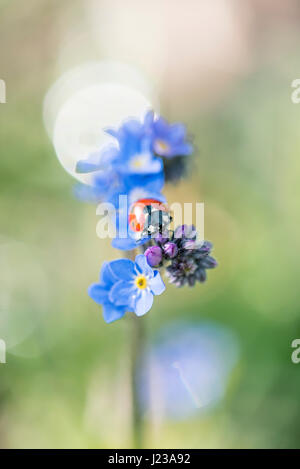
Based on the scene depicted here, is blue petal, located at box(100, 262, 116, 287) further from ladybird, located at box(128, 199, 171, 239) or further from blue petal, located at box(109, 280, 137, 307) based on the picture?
ladybird, located at box(128, 199, 171, 239)

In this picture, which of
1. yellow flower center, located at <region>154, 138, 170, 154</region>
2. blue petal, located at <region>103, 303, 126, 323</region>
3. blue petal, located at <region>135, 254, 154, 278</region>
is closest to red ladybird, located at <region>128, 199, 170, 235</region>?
blue petal, located at <region>135, 254, 154, 278</region>

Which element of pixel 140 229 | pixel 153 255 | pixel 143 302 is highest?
pixel 140 229

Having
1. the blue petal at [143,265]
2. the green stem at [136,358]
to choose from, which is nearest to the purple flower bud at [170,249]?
the blue petal at [143,265]

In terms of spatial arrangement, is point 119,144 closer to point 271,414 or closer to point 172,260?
point 172,260

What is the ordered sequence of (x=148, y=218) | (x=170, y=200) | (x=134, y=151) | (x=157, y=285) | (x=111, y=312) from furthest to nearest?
(x=170, y=200), (x=134, y=151), (x=148, y=218), (x=111, y=312), (x=157, y=285)

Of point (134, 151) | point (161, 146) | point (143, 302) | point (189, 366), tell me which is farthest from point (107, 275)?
point (189, 366)

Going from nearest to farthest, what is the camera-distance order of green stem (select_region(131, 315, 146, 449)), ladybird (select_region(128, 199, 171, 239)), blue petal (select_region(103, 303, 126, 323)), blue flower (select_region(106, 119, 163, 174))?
blue petal (select_region(103, 303, 126, 323)), ladybird (select_region(128, 199, 171, 239)), blue flower (select_region(106, 119, 163, 174)), green stem (select_region(131, 315, 146, 449))

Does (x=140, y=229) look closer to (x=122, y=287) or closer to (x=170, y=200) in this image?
(x=122, y=287)
